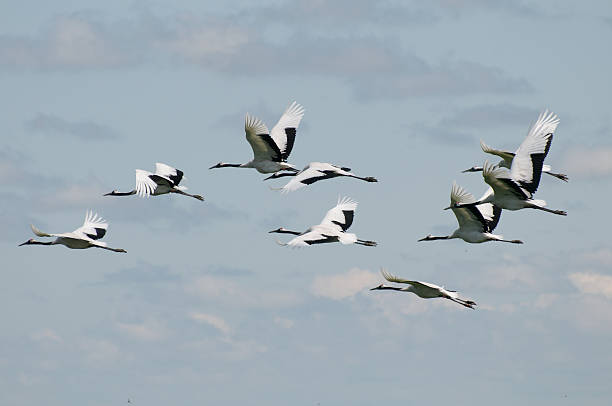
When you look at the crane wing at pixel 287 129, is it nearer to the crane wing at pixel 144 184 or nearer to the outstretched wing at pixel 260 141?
the outstretched wing at pixel 260 141

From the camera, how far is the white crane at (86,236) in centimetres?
4666

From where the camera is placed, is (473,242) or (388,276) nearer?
(388,276)

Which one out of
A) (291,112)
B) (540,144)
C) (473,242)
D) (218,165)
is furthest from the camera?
(218,165)

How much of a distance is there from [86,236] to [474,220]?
12.7 metres

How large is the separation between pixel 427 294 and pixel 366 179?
6.55 metres

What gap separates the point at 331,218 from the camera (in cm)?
4866

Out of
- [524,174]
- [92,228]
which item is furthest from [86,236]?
[524,174]

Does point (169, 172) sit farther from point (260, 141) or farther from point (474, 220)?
point (474, 220)

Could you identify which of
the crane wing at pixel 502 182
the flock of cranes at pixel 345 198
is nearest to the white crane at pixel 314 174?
the flock of cranes at pixel 345 198

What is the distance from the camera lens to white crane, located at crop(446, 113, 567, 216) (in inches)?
1474

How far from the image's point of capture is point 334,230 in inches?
1812

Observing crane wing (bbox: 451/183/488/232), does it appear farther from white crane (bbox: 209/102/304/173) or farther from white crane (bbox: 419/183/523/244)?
white crane (bbox: 209/102/304/173)

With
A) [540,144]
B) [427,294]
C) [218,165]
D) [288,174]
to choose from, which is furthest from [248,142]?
[540,144]

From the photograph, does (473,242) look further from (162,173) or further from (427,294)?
(162,173)
